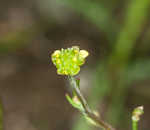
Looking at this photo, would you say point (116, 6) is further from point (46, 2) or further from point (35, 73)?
point (35, 73)

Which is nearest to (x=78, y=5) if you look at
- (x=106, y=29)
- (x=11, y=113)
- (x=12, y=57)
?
(x=106, y=29)

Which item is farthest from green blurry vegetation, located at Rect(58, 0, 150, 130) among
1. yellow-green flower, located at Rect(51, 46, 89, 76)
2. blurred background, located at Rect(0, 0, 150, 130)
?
yellow-green flower, located at Rect(51, 46, 89, 76)

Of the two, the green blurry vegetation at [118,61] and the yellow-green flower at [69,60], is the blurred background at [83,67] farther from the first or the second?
the yellow-green flower at [69,60]

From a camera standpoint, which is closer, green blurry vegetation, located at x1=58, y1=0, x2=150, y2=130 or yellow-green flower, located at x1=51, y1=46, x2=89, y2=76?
yellow-green flower, located at x1=51, y1=46, x2=89, y2=76

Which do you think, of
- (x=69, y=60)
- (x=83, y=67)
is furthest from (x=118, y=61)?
(x=69, y=60)

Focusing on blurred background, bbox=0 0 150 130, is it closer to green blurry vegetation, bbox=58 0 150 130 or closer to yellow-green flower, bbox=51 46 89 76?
green blurry vegetation, bbox=58 0 150 130

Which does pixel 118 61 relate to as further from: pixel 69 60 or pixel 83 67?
pixel 69 60

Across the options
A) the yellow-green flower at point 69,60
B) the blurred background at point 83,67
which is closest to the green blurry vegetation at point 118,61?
the blurred background at point 83,67
